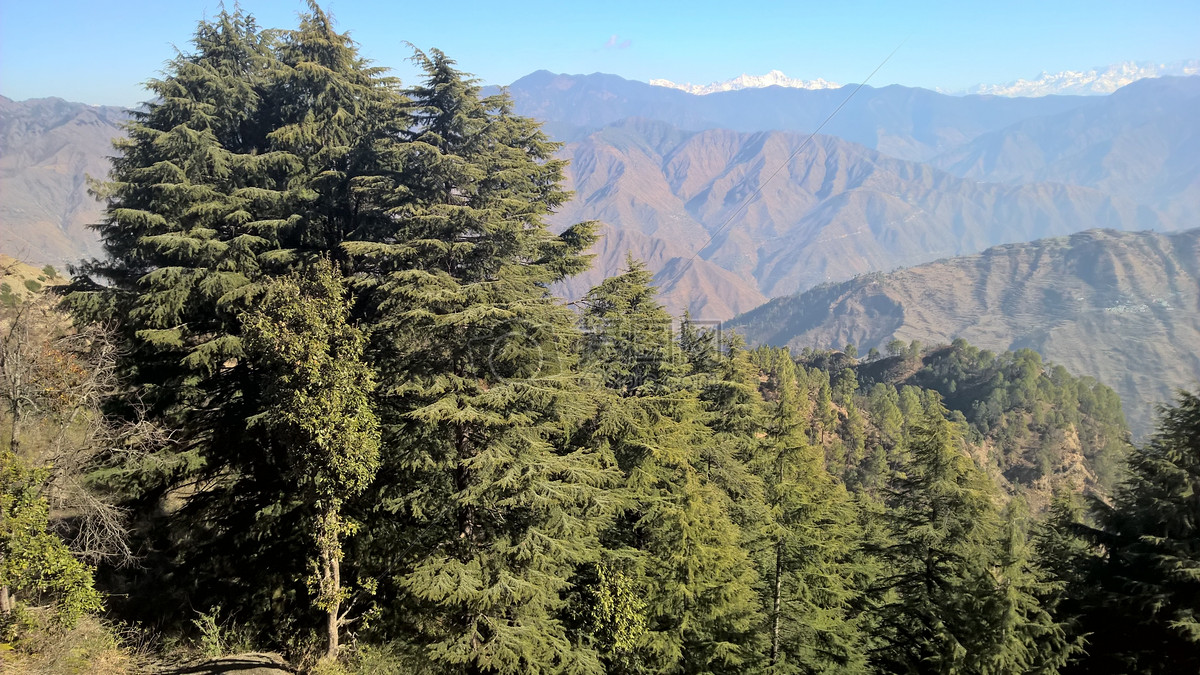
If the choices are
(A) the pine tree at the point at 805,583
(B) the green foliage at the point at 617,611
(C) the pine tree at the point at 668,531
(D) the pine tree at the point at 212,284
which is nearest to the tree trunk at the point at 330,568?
(D) the pine tree at the point at 212,284

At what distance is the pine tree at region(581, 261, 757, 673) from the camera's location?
564 inches

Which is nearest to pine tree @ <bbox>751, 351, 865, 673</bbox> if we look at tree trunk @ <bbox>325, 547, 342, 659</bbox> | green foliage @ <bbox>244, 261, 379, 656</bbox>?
tree trunk @ <bbox>325, 547, 342, 659</bbox>

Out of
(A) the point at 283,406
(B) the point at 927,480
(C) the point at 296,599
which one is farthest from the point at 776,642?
(A) the point at 283,406

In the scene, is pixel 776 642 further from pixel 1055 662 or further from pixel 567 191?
pixel 567 191

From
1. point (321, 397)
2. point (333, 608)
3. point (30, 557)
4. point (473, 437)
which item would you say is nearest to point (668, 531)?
point (473, 437)

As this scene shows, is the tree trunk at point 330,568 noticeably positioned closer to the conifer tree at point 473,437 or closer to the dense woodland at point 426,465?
the dense woodland at point 426,465

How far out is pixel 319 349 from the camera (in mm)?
10203

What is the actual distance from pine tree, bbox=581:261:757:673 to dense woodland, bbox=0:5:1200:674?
0.33 feet

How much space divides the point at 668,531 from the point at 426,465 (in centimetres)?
620

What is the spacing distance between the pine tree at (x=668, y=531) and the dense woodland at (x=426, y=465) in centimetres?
10

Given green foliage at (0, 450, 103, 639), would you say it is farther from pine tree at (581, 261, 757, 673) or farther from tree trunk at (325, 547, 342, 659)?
pine tree at (581, 261, 757, 673)

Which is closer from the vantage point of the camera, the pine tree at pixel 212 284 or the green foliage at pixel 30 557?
the green foliage at pixel 30 557

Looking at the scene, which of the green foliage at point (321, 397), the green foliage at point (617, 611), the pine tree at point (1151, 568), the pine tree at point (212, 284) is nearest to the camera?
the green foliage at point (321, 397)

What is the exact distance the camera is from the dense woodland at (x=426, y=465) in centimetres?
1145
